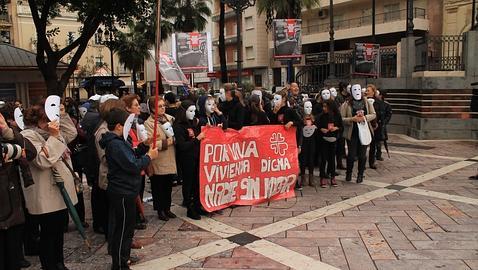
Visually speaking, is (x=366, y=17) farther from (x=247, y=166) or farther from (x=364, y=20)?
(x=247, y=166)

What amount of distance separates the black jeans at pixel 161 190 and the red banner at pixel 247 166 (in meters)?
0.43

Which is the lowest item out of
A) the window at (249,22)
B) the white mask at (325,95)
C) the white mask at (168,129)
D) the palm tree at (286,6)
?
the white mask at (168,129)

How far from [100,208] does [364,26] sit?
32.1 meters

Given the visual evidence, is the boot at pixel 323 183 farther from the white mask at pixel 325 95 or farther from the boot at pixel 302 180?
the white mask at pixel 325 95

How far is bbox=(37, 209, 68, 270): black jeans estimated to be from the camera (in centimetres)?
405

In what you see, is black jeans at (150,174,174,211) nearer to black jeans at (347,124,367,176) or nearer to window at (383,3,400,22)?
black jeans at (347,124,367,176)

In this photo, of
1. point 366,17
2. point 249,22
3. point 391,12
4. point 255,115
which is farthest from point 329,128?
point 249,22

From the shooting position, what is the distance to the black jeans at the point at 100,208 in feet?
17.3

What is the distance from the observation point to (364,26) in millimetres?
34188

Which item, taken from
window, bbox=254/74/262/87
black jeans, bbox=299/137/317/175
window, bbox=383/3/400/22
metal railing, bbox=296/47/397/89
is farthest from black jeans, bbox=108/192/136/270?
window, bbox=254/74/262/87

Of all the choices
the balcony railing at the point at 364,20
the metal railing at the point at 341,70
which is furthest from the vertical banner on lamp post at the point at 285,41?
the balcony railing at the point at 364,20

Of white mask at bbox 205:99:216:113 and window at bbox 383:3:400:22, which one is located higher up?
window at bbox 383:3:400:22

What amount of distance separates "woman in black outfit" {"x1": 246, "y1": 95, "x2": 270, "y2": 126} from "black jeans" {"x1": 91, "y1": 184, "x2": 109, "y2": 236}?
2762mm

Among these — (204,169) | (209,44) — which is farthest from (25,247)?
(209,44)
